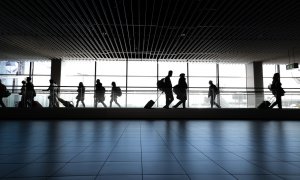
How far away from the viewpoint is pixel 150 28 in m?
11.2

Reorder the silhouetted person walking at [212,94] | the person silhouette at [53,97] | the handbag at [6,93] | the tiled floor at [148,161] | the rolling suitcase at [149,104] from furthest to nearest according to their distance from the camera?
the silhouetted person walking at [212,94] → the person silhouette at [53,97] → the rolling suitcase at [149,104] → the handbag at [6,93] → the tiled floor at [148,161]

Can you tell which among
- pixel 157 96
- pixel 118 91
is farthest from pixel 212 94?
pixel 118 91

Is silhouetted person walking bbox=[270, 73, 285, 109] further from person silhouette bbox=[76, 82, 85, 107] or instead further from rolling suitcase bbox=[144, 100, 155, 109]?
person silhouette bbox=[76, 82, 85, 107]

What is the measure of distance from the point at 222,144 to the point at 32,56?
56.2 ft

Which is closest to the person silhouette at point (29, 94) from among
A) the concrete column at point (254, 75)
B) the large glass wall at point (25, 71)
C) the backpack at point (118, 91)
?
the backpack at point (118, 91)

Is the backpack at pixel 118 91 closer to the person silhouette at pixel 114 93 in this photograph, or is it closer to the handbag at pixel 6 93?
the person silhouette at pixel 114 93

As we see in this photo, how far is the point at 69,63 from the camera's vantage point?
20.9 m

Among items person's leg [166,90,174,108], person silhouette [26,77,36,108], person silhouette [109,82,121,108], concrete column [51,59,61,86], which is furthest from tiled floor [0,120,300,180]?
concrete column [51,59,61,86]

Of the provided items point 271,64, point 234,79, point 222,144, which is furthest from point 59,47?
point 271,64

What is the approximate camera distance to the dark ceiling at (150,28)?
8641 millimetres

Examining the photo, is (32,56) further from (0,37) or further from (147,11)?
(147,11)

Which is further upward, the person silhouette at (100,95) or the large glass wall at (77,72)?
the large glass wall at (77,72)

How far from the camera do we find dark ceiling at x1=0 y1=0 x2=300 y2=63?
864 cm

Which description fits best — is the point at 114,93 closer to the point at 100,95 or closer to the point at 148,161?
the point at 100,95
